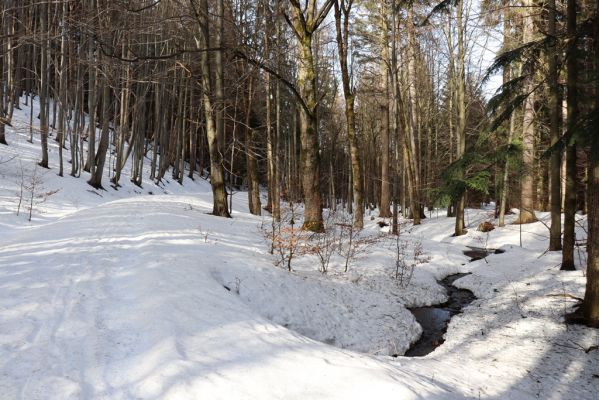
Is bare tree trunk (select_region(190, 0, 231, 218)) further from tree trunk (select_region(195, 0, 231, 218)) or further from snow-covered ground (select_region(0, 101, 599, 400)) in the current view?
snow-covered ground (select_region(0, 101, 599, 400))

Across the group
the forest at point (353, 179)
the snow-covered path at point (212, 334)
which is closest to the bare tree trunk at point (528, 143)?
the forest at point (353, 179)

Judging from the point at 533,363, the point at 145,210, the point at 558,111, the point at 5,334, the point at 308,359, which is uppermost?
the point at 558,111

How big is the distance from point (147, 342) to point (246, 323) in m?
1.26

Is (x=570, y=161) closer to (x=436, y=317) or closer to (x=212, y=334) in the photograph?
(x=436, y=317)

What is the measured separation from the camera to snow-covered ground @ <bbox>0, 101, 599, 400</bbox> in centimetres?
325

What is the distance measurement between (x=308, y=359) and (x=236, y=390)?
99 centimetres

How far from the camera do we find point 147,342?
11.9 ft

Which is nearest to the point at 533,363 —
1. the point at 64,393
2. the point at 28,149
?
the point at 64,393

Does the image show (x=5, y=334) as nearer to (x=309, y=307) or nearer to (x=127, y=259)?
(x=127, y=259)

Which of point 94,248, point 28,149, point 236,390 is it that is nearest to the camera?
point 236,390

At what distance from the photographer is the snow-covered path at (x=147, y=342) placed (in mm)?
3066

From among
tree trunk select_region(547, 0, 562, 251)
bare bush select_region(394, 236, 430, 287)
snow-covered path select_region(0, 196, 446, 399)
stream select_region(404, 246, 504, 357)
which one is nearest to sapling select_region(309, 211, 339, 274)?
bare bush select_region(394, 236, 430, 287)

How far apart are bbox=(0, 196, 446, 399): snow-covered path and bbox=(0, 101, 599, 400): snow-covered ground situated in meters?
0.02

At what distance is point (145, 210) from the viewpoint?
485 inches
